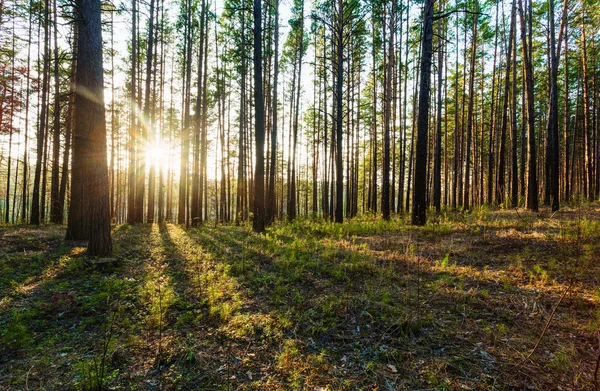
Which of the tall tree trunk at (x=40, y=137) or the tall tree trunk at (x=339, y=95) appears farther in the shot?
the tall tree trunk at (x=40, y=137)

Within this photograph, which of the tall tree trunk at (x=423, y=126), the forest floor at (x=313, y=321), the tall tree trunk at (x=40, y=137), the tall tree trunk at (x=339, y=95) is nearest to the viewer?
the forest floor at (x=313, y=321)

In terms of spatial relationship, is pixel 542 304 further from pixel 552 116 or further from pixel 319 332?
pixel 552 116

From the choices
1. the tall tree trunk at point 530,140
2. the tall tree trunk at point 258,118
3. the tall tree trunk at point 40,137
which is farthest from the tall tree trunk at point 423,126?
the tall tree trunk at point 40,137

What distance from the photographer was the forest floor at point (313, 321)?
93.1 inches

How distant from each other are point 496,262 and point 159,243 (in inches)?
371

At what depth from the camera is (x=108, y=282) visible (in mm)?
4594

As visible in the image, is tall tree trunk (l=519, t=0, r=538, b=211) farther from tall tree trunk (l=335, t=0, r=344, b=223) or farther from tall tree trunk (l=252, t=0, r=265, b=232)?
tall tree trunk (l=252, t=0, r=265, b=232)

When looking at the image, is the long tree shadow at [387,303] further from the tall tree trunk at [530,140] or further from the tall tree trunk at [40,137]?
the tall tree trunk at [40,137]

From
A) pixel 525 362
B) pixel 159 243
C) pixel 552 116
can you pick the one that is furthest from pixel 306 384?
pixel 552 116

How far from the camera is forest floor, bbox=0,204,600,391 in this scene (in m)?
2.37

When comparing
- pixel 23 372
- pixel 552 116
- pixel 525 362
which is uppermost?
pixel 552 116

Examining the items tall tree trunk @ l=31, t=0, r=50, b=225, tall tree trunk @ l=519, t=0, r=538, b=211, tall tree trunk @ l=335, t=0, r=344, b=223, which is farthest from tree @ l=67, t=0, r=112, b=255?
tall tree trunk @ l=519, t=0, r=538, b=211

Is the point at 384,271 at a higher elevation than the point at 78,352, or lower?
higher

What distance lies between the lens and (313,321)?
326cm
